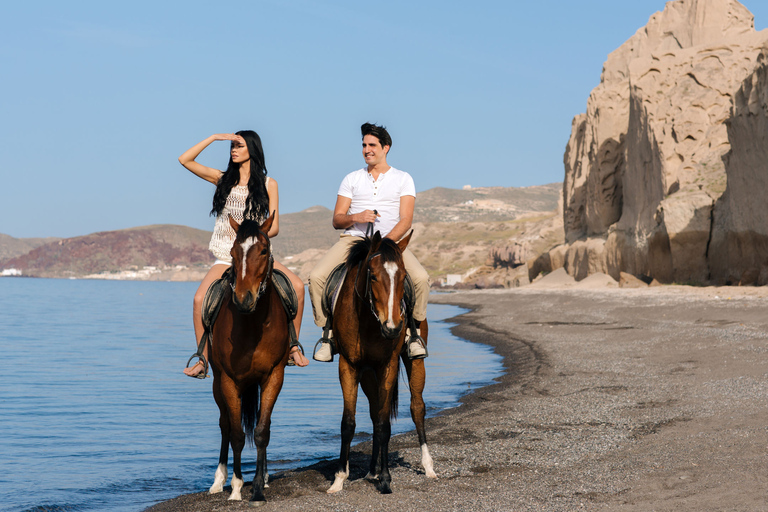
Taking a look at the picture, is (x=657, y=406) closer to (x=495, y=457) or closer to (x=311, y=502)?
(x=495, y=457)

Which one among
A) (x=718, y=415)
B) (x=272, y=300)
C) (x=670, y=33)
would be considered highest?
(x=670, y=33)

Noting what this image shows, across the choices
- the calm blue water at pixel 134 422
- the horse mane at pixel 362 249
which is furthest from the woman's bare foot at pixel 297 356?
the calm blue water at pixel 134 422

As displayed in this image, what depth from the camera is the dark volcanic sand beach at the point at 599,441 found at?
219 inches

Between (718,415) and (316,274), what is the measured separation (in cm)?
505

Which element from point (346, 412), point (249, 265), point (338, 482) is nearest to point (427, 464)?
point (338, 482)

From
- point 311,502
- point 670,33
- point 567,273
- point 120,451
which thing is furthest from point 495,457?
point 670,33

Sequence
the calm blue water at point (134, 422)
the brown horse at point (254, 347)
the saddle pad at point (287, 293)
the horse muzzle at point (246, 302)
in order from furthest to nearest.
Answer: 1. the calm blue water at point (134, 422)
2. the saddle pad at point (287, 293)
3. the brown horse at point (254, 347)
4. the horse muzzle at point (246, 302)

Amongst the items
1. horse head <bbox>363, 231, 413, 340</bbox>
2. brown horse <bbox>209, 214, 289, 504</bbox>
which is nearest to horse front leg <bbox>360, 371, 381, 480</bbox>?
brown horse <bbox>209, 214, 289, 504</bbox>

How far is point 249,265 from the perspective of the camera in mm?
5531

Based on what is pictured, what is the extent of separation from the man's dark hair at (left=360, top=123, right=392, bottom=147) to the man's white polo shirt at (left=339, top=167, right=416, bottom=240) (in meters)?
0.32

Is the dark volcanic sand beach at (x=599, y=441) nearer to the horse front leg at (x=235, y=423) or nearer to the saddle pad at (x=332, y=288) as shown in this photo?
the horse front leg at (x=235, y=423)

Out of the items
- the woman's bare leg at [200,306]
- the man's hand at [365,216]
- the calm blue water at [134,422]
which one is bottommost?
the calm blue water at [134,422]

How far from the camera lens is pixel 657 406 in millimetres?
9461

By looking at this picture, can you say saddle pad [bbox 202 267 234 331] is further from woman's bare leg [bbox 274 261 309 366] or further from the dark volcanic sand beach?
the dark volcanic sand beach
